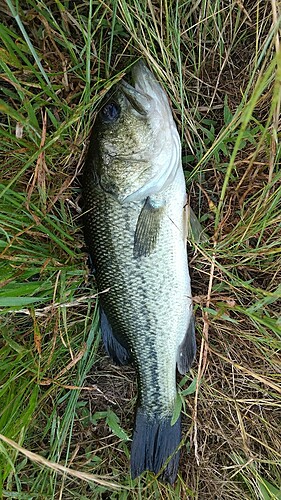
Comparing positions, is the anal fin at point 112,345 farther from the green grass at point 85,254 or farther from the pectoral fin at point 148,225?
the pectoral fin at point 148,225

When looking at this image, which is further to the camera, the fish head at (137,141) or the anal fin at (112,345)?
the anal fin at (112,345)

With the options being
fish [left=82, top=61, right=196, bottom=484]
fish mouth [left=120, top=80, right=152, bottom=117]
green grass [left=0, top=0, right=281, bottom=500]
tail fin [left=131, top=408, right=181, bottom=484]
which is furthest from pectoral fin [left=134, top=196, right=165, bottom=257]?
tail fin [left=131, top=408, right=181, bottom=484]

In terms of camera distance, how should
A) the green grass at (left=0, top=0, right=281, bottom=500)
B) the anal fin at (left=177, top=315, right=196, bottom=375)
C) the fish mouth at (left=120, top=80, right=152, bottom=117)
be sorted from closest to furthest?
the fish mouth at (left=120, top=80, right=152, bottom=117)
the green grass at (left=0, top=0, right=281, bottom=500)
the anal fin at (left=177, top=315, right=196, bottom=375)

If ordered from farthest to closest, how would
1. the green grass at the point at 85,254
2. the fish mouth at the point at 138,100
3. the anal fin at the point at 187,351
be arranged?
1. the anal fin at the point at 187,351
2. the green grass at the point at 85,254
3. the fish mouth at the point at 138,100

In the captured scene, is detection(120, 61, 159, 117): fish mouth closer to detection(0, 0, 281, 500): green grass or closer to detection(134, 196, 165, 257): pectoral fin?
detection(0, 0, 281, 500): green grass

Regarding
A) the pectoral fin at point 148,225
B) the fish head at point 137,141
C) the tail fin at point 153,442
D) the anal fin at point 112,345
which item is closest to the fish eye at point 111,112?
the fish head at point 137,141

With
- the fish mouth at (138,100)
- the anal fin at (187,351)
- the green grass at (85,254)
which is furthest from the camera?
→ the anal fin at (187,351)

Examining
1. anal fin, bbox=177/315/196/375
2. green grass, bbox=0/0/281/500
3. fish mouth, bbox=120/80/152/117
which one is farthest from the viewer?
anal fin, bbox=177/315/196/375

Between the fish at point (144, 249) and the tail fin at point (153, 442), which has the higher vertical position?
the fish at point (144, 249)

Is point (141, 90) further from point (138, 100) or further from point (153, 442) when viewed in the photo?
point (153, 442)
